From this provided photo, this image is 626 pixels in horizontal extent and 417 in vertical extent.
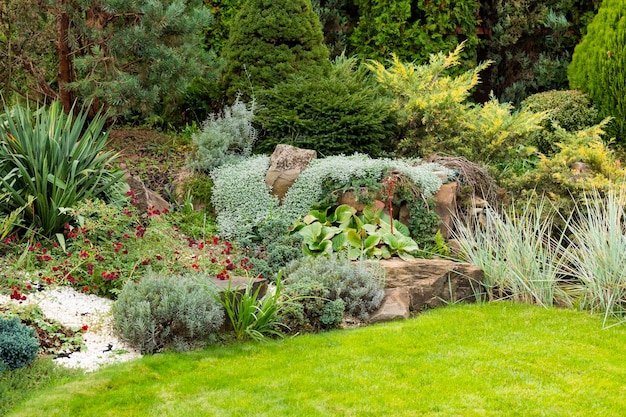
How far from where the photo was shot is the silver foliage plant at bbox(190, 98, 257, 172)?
8.97m

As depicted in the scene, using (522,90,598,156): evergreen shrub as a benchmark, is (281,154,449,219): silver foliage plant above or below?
below

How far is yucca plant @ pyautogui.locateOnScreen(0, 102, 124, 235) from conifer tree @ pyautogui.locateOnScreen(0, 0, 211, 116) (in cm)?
131

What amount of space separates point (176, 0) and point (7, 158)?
3.09m

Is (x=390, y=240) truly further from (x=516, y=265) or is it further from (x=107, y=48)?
(x=107, y=48)

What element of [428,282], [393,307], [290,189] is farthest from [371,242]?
[290,189]

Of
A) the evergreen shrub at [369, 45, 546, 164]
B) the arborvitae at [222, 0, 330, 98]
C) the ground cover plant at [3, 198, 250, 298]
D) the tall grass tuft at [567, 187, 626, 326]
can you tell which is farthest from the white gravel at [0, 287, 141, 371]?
the evergreen shrub at [369, 45, 546, 164]

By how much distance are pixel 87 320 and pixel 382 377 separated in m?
2.41

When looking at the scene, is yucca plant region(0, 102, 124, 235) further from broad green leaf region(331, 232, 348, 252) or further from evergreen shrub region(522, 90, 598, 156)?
evergreen shrub region(522, 90, 598, 156)

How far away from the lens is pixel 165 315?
18.4ft

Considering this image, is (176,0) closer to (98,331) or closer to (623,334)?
(98,331)

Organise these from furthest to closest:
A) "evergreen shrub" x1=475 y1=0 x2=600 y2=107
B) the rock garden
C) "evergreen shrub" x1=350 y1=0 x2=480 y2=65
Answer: "evergreen shrub" x1=475 y1=0 x2=600 y2=107
"evergreen shrub" x1=350 y1=0 x2=480 y2=65
the rock garden

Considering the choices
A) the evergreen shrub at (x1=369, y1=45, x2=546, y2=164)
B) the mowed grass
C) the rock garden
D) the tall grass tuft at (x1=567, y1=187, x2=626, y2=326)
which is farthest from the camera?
the evergreen shrub at (x1=369, y1=45, x2=546, y2=164)

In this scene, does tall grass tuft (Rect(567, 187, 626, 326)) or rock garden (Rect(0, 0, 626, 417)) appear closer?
rock garden (Rect(0, 0, 626, 417))

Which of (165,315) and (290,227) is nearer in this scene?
(165,315)
